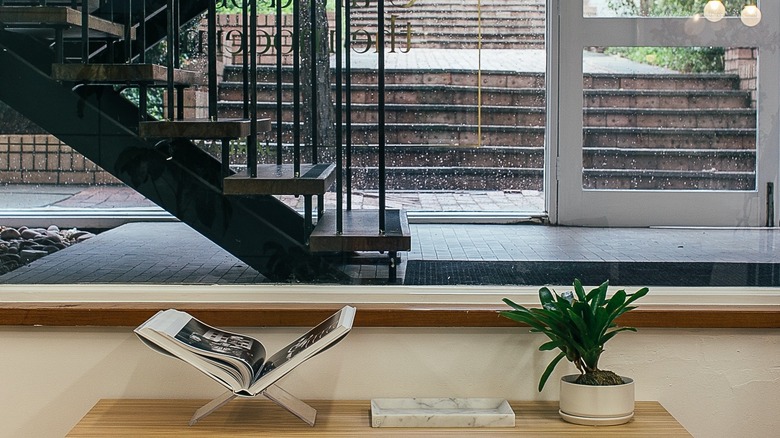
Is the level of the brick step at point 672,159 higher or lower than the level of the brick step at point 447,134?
lower

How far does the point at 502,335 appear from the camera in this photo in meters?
2.05

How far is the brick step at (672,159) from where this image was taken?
2045 mm

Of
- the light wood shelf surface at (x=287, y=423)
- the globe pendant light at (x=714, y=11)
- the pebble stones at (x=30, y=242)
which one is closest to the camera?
the light wood shelf surface at (x=287, y=423)

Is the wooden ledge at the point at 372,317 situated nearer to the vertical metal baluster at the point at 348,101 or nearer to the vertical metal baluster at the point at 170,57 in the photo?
the vertical metal baluster at the point at 348,101

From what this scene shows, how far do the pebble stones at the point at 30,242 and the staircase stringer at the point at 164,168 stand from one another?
7.6 inches

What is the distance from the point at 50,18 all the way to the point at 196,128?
0.43m

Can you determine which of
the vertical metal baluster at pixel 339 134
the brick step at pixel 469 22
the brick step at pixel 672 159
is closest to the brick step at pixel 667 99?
the brick step at pixel 672 159

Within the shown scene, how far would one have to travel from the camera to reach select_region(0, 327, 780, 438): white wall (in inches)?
80.4

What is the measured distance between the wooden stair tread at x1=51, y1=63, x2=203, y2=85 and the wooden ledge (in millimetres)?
528

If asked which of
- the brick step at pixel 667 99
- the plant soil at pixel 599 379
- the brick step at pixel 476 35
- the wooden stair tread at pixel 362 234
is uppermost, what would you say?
the brick step at pixel 476 35

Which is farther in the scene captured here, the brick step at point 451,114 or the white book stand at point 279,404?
the brick step at point 451,114

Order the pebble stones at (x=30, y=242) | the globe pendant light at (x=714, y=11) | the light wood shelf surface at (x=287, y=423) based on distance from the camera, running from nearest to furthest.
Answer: the light wood shelf surface at (x=287, y=423) → the globe pendant light at (x=714, y=11) → the pebble stones at (x=30, y=242)

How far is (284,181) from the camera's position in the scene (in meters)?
2.08

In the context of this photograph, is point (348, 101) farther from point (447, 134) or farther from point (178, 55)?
point (178, 55)
